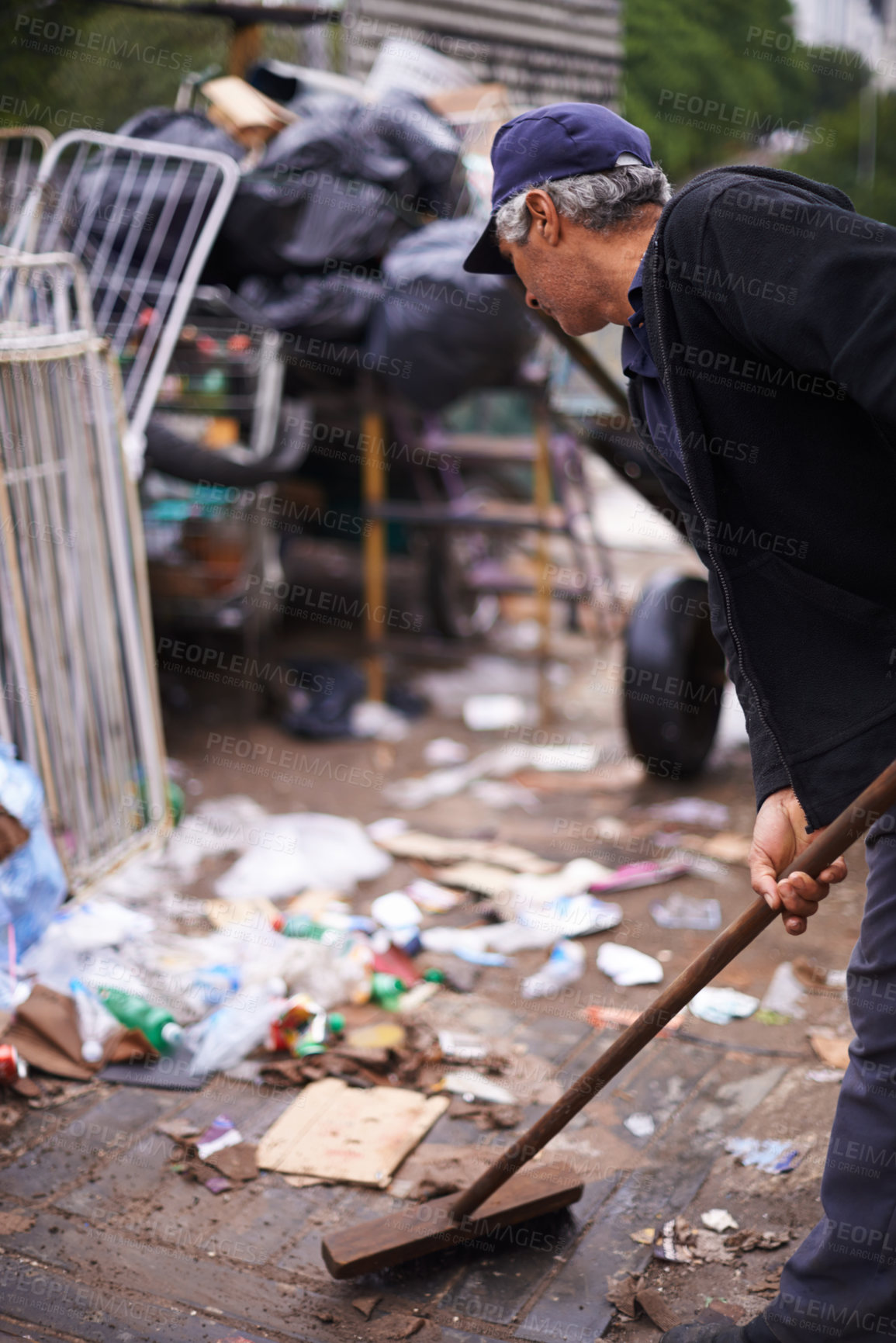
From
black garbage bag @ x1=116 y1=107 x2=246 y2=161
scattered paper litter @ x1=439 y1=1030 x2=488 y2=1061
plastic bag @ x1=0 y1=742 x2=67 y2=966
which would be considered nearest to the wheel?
scattered paper litter @ x1=439 y1=1030 x2=488 y2=1061

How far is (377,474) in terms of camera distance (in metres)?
6.04

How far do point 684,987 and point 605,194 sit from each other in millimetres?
1260

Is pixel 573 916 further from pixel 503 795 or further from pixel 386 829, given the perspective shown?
pixel 503 795

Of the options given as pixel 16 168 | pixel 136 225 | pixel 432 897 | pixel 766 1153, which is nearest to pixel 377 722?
pixel 432 897

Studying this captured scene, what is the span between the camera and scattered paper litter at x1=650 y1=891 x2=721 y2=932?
13.0ft

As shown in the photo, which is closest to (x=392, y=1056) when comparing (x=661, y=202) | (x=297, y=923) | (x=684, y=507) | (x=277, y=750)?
(x=297, y=923)

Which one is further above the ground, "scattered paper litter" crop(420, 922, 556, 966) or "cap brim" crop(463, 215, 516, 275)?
"cap brim" crop(463, 215, 516, 275)

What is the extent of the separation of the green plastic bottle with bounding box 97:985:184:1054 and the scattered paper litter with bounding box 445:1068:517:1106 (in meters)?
0.73

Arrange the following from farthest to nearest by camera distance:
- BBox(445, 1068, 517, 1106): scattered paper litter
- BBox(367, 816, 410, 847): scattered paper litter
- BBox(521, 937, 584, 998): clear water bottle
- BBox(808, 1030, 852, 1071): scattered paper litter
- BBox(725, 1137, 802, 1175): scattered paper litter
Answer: BBox(367, 816, 410, 847): scattered paper litter → BBox(521, 937, 584, 998): clear water bottle → BBox(808, 1030, 852, 1071): scattered paper litter → BBox(445, 1068, 517, 1106): scattered paper litter → BBox(725, 1137, 802, 1175): scattered paper litter

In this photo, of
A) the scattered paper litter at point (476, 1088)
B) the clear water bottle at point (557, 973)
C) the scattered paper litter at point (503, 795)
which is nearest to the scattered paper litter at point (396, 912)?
the clear water bottle at point (557, 973)

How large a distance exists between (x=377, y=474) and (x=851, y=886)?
310 centimetres

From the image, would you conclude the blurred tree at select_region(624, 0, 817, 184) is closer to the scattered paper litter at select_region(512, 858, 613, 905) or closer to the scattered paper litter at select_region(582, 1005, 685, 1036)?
the scattered paper litter at select_region(512, 858, 613, 905)

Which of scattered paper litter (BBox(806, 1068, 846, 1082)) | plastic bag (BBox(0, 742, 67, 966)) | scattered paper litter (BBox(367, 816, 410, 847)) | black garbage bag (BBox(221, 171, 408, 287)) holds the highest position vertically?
black garbage bag (BBox(221, 171, 408, 287))

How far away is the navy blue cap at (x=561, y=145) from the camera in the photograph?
1737 millimetres
